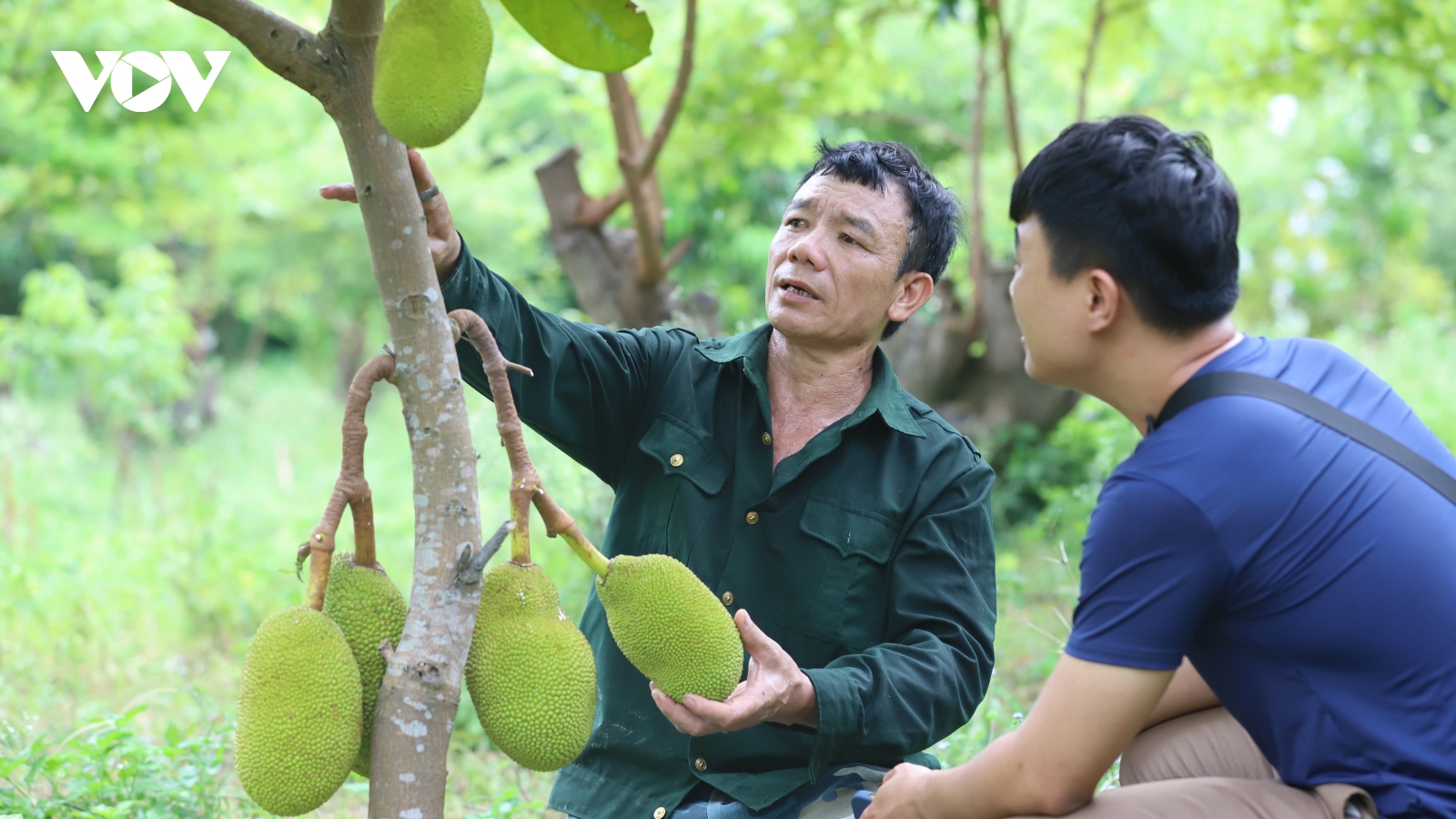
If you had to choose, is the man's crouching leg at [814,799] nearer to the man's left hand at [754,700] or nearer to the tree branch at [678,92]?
the man's left hand at [754,700]

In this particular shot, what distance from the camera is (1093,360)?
1.44m

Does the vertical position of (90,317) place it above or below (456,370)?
below

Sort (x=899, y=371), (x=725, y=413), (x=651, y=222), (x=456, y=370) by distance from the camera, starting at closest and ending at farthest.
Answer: (x=456, y=370), (x=725, y=413), (x=651, y=222), (x=899, y=371)

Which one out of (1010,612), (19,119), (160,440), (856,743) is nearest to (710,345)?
(856,743)

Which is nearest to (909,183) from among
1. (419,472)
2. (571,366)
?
(571,366)

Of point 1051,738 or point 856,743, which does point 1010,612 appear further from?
point 1051,738

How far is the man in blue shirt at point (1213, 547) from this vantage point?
A: 1.28 meters

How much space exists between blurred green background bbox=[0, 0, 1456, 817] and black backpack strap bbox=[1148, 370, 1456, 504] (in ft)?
3.63

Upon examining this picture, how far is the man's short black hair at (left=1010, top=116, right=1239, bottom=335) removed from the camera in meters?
1.36

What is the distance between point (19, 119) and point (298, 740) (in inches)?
277

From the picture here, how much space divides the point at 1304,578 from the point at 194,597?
157 inches

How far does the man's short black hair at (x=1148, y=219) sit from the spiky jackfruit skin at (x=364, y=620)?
93cm

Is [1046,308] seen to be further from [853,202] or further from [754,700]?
[853,202]

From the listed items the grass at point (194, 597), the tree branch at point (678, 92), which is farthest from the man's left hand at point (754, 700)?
the tree branch at point (678, 92)
